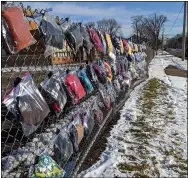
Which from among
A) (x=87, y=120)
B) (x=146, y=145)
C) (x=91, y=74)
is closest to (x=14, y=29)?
(x=87, y=120)

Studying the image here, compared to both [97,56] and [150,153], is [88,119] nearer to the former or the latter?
[150,153]

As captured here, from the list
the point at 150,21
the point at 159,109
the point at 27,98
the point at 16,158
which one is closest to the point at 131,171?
the point at 16,158

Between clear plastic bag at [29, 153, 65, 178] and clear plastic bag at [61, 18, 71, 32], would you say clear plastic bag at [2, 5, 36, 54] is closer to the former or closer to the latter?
clear plastic bag at [29, 153, 65, 178]

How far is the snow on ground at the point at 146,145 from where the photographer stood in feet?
13.4

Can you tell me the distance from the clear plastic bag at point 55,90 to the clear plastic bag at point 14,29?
643mm

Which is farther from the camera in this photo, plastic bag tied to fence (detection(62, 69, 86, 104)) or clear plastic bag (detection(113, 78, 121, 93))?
clear plastic bag (detection(113, 78, 121, 93))

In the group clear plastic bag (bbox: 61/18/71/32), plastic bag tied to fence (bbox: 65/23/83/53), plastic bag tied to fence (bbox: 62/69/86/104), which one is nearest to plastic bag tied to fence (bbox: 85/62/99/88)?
plastic bag tied to fence (bbox: 65/23/83/53)

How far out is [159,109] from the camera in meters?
7.92

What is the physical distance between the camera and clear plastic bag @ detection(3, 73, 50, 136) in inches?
89.5

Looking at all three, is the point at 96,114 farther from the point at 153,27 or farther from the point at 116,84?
the point at 153,27

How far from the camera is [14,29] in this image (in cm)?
222

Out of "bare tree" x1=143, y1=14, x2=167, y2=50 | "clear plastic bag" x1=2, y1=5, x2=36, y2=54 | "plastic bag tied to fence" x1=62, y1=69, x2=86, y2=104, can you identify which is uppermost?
"clear plastic bag" x1=2, y1=5, x2=36, y2=54

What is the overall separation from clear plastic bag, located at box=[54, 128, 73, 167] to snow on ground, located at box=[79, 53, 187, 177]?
59 cm

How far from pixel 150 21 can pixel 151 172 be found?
82710mm
